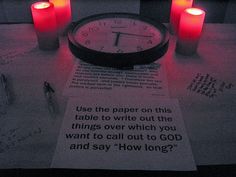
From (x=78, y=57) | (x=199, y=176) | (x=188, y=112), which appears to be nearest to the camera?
(x=199, y=176)

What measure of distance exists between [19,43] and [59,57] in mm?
162

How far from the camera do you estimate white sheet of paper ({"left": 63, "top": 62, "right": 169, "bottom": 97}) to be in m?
A: 0.71

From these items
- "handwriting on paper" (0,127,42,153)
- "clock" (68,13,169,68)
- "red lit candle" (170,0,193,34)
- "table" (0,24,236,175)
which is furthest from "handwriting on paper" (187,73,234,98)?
"handwriting on paper" (0,127,42,153)

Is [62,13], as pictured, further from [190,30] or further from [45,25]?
[190,30]

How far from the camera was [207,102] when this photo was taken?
0.68 m

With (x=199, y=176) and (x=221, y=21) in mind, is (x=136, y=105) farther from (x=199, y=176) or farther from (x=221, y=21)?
(x=221, y=21)

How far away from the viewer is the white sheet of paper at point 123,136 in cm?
53

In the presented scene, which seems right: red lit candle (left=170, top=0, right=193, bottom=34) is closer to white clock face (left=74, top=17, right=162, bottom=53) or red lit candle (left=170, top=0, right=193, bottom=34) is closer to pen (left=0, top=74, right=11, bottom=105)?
white clock face (left=74, top=17, right=162, bottom=53)

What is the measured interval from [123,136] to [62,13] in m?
0.51

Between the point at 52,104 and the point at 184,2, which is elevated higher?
the point at 184,2

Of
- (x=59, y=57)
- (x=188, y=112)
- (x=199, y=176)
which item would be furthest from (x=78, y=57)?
(x=199, y=176)

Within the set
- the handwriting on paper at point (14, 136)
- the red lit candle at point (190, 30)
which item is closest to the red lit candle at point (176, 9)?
the red lit candle at point (190, 30)

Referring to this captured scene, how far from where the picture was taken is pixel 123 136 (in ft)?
1.90

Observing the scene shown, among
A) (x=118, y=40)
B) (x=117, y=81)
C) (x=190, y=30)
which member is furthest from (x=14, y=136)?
(x=190, y=30)
